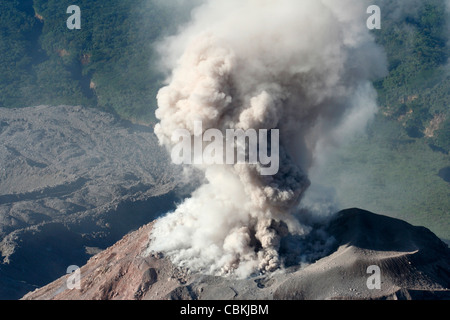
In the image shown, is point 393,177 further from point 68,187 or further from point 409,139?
point 68,187

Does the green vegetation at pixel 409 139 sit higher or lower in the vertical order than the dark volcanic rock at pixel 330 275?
higher

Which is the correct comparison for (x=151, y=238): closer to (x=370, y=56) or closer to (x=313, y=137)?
(x=313, y=137)

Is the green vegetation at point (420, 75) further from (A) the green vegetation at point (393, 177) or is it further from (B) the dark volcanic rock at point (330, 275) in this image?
(B) the dark volcanic rock at point (330, 275)

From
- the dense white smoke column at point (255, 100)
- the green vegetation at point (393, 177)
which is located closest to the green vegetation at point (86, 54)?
the green vegetation at point (393, 177)

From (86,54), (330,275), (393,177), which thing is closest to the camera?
(330,275)

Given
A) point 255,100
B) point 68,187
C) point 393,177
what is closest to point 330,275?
point 255,100

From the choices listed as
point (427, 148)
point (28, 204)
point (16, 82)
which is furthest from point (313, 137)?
point (16, 82)
